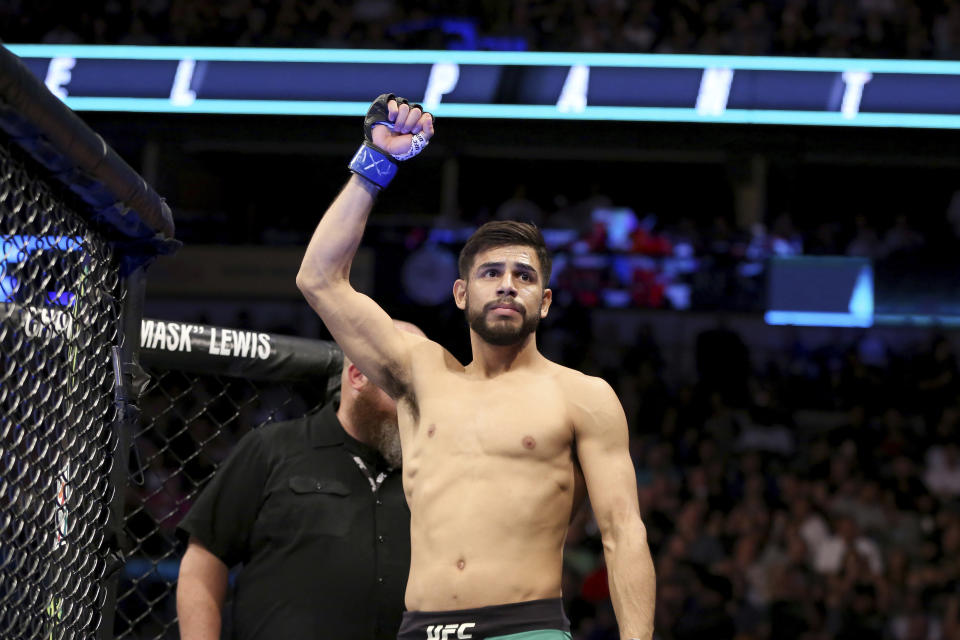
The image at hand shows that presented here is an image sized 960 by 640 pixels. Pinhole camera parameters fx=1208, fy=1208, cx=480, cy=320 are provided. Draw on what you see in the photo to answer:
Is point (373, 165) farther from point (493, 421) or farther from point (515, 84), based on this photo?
point (515, 84)

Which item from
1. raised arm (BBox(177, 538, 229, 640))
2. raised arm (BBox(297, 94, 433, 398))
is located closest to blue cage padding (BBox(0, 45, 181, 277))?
raised arm (BBox(297, 94, 433, 398))

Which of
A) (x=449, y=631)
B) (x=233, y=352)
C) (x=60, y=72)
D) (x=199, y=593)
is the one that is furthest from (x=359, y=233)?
(x=60, y=72)

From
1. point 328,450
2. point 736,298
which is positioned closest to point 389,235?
point 736,298

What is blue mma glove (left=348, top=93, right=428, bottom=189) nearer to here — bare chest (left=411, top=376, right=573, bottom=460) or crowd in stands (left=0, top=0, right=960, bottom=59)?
bare chest (left=411, top=376, right=573, bottom=460)

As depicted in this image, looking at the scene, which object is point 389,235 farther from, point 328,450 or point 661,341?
point 328,450

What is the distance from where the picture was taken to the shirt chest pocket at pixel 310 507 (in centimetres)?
274

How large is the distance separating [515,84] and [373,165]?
23.6 ft

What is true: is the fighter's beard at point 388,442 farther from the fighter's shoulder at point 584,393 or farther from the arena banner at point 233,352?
the fighter's shoulder at point 584,393

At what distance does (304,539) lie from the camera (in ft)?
8.96

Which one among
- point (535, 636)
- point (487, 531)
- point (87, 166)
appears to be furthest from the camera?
point (487, 531)

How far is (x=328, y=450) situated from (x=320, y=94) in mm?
7175

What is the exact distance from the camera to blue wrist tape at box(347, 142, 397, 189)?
244 cm

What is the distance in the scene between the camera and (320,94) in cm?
964

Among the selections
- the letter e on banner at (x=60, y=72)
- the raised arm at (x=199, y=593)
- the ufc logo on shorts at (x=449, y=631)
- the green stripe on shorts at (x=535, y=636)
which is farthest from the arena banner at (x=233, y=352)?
the letter e on banner at (x=60, y=72)
